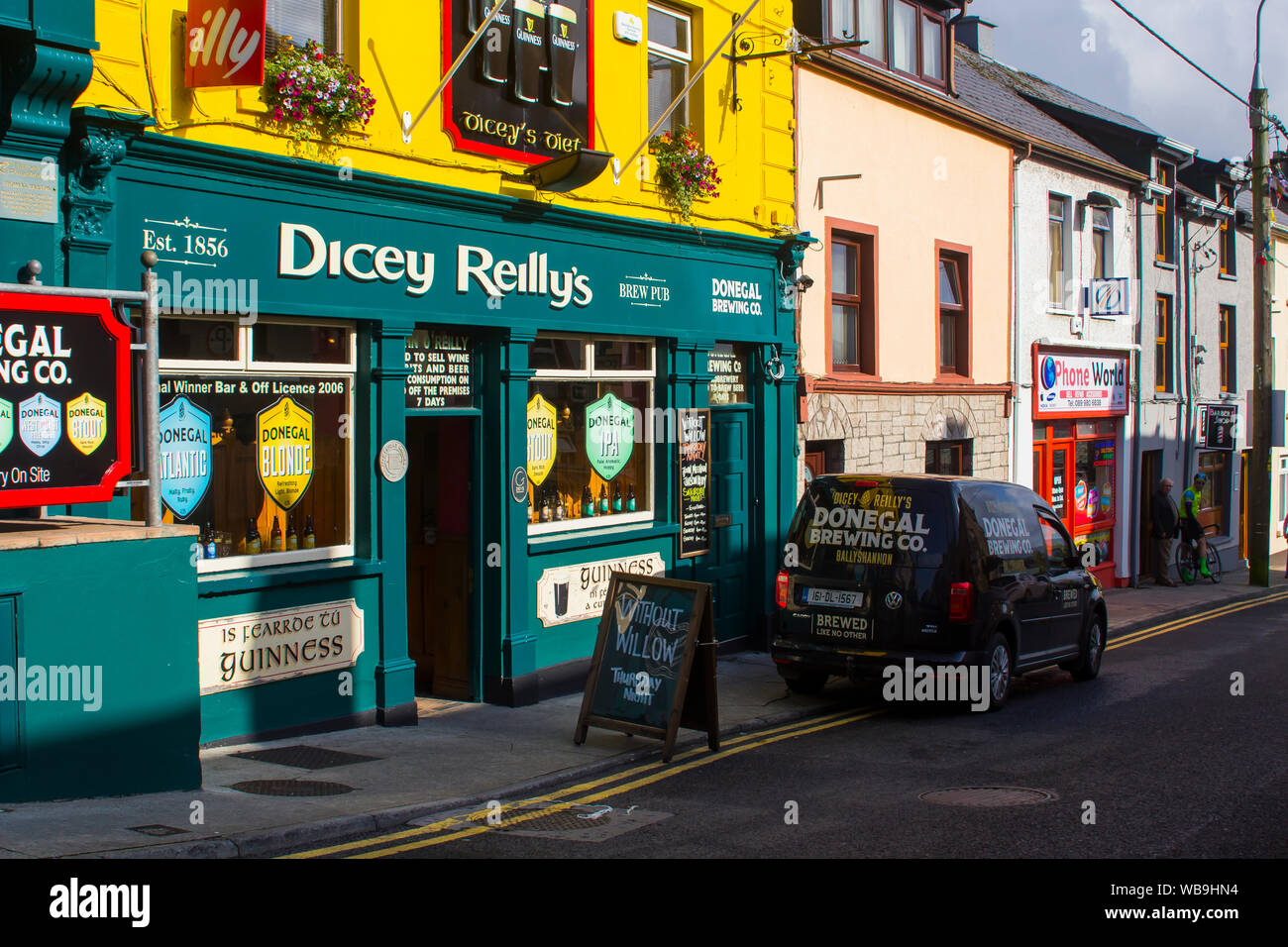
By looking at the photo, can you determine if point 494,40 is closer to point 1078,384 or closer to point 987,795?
point 987,795

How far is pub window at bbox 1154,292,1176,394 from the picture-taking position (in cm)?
2733

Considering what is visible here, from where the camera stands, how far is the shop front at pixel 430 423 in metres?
9.48

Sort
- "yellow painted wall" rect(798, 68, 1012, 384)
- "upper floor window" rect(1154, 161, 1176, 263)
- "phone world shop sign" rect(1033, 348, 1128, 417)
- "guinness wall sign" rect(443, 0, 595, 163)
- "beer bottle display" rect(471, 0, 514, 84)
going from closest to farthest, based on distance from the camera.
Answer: "guinness wall sign" rect(443, 0, 595, 163)
"beer bottle display" rect(471, 0, 514, 84)
"yellow painted wall" rect(798, 68, 1012, 384)
"phone world shop sign" rect(1033, 348, 1128, 417)
"upper floor window" rect(1154, 161, 1176, 263)

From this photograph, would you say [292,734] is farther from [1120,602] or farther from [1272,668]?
[1120,602]

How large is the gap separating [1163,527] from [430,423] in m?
17.8

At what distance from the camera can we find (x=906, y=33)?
18.7 metres

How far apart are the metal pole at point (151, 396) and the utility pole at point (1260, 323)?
70.7ft

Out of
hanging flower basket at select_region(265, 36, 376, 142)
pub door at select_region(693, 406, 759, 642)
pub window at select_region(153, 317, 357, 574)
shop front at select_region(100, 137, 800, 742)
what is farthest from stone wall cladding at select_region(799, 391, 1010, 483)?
hanging flower basket at select_region(265, 36, 376, 142)

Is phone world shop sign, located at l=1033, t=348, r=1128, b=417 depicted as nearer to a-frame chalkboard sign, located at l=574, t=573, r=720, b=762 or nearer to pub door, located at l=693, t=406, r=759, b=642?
pub door, located at l=693, t=406, r=759, b=642

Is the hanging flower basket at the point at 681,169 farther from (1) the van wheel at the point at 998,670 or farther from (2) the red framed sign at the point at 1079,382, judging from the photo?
(2) the red framed sign at the point at 1079,382

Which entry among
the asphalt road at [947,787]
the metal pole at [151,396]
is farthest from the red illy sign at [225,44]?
the asphalt road at [947,787]

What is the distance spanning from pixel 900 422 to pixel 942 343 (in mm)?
2343

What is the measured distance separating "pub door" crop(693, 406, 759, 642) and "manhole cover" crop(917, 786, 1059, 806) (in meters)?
6.23
